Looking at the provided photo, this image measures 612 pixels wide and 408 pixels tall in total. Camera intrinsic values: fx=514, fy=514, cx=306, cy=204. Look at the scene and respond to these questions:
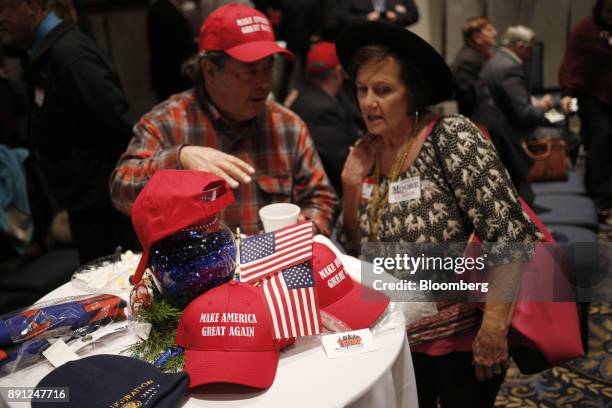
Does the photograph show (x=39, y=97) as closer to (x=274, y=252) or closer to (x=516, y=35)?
(x=274, y=252)

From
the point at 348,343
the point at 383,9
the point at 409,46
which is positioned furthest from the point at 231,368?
the point at 383,9

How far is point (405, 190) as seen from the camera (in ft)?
5.87

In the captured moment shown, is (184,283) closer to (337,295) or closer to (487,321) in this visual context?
(337,295)

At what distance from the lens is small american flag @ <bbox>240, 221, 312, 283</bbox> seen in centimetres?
137

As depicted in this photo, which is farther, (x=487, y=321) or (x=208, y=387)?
(x=487, y=321)

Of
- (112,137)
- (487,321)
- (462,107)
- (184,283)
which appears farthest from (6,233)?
(462,107)

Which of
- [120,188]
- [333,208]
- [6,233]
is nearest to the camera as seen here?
[120,188]

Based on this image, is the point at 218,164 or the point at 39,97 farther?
the point at 39,97

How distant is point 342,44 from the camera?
74.9 inches

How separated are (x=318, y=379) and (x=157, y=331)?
44cm

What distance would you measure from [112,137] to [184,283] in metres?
1.80

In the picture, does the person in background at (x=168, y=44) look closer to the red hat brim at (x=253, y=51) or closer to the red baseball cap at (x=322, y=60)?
the red baseball cap at (x=322, y=60)

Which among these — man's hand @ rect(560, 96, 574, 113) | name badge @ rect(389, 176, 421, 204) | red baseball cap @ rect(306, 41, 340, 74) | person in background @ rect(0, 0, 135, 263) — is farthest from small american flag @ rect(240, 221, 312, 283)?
man's hand @ rect(560, 96, 574, 113)

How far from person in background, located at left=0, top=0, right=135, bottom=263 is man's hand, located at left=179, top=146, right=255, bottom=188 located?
1121 mm
